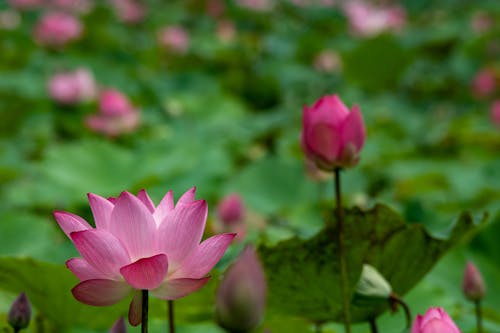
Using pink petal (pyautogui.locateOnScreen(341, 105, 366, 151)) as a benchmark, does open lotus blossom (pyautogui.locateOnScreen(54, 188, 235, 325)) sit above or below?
below

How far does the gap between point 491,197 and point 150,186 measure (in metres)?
0.71

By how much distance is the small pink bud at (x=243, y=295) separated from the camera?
1.29 feet

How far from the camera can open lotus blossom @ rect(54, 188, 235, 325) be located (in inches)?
18.2

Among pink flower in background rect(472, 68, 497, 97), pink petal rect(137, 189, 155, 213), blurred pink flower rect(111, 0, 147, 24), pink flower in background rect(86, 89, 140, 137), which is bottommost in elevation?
pink petal rect(137, 189, 155, 213)

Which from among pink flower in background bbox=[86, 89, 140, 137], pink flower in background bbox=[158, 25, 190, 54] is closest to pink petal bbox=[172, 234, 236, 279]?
pink flower in background bbox=[86, 89, 140, 137]

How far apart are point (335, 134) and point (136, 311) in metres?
0.26

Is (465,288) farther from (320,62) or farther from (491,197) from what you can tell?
(320,62)

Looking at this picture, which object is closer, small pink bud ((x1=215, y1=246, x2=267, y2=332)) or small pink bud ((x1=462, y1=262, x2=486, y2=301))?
small pink bud ((x1=215, y1=246, x2=267, y2=332))

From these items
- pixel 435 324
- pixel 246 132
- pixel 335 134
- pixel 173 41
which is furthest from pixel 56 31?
pixel 435 324

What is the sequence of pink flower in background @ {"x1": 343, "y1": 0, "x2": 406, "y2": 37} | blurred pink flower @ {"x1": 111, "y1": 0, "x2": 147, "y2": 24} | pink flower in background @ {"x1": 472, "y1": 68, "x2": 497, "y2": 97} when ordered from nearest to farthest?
pink flower in background @ {"x1": 472, "y1": 68, "x2": 497, "y2": 97}, pink flower in background @ {"x1": 343, "y1": 0, "x2": 406, "y2": 37}, blurred pink flower @ {"x1": 111, "y1": 0, "x2": 147, "y2": 24}

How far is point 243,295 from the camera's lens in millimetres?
395

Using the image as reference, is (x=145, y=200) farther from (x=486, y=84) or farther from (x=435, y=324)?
(x=486, y=84)

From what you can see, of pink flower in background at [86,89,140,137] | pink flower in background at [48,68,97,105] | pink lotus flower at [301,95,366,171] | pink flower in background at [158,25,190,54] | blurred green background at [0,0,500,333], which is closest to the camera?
pink lotus flower at [301,95,366,171]

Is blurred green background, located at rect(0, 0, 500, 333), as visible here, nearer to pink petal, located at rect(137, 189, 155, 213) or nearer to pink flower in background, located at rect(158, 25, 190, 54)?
pink flower in background, located at rect(158, 25, 190, 54)
